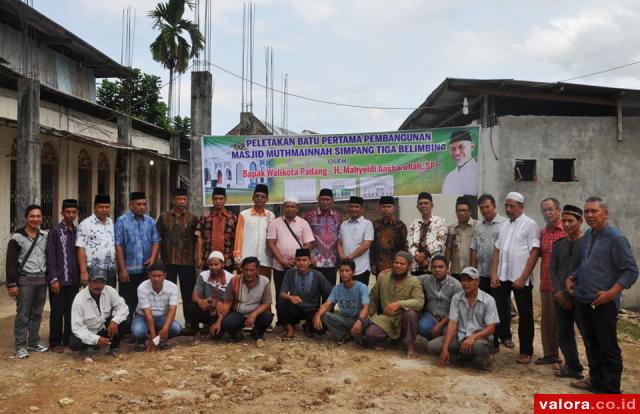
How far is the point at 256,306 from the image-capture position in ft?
20.0

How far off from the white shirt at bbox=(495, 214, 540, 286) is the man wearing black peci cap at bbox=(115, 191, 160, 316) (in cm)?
394

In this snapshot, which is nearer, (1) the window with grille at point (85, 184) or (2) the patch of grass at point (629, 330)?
(2) the patch of grass at point (629, 330)

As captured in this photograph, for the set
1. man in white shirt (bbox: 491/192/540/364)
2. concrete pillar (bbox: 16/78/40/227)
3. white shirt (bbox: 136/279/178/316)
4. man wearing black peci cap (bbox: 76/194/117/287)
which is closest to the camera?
man in white shirt (bbox: 491/192/540/364)

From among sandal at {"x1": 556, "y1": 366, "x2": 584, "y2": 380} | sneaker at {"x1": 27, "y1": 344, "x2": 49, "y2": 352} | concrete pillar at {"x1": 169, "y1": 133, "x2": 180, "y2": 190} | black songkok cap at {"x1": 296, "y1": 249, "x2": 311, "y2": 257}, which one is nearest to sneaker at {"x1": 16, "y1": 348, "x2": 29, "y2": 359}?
sneaker at {"x1": 27, "y1": 344, "x2": 49, "y2": 352}

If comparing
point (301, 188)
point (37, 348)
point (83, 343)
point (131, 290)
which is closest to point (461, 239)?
point (301, 188)

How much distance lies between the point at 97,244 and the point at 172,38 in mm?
20292

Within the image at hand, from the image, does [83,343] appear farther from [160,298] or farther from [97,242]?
[97,242]

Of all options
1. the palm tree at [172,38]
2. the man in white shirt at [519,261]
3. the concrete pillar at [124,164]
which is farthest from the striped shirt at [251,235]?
the palm tree at [172,38]

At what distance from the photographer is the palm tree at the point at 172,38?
23625 millimetres

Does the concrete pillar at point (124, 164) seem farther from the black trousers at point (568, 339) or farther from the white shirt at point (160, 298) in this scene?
the black trousers at point (568, 339)

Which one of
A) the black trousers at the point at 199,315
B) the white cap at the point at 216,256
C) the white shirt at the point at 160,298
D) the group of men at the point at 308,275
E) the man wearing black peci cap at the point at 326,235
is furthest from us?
the man wearing black peci cap at the point at 326,235

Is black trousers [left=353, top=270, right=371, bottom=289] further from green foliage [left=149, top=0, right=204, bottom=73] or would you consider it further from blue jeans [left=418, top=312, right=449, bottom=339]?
green foliage [left=149, top=0, right=204, bottom=73]

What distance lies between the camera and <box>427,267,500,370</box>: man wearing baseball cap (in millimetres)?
5086

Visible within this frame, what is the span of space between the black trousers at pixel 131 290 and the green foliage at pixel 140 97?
767 inches
